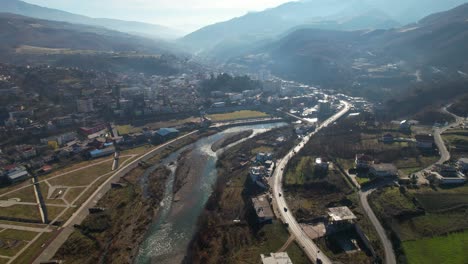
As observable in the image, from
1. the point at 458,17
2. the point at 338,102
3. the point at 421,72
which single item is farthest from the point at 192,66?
the point at 458,17

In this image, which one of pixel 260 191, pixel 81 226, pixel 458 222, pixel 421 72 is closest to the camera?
pixel 458 222

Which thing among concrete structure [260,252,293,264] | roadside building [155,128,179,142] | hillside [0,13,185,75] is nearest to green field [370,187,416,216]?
concrete structure [260,252,293,264]

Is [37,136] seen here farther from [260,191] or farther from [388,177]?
[388,177]

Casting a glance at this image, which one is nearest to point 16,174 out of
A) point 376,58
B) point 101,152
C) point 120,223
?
point 101,152

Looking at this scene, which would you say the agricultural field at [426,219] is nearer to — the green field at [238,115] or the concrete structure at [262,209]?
the concrete structure at [262,209]

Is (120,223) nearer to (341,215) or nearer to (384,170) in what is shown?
(341,215)
